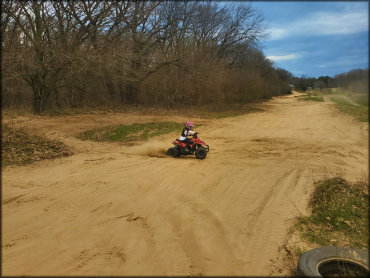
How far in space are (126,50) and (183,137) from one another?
10.1 metres

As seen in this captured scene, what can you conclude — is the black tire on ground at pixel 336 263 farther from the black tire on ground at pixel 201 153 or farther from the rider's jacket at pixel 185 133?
the rider's jacket at pixel 185 133

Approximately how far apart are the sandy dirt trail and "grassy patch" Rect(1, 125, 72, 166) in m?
0.35

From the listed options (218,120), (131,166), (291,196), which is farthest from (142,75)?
(291,196)

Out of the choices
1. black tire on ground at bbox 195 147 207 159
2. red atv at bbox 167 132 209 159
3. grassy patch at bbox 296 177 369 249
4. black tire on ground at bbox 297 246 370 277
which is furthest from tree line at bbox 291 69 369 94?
red atv at bbox 167 132 209 159

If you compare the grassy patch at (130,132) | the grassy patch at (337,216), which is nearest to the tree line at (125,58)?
the grassy patch at (130,132)

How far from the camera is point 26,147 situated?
279 inches

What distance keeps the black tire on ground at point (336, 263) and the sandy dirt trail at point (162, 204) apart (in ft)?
1.44

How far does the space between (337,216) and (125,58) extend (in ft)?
43.7

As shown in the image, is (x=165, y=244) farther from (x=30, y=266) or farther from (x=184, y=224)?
(x=30, y=266)

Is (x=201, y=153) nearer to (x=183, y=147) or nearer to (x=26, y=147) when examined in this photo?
(x=183, y=147)

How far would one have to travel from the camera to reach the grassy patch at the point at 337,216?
440cm

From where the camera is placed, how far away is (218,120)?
12.5m

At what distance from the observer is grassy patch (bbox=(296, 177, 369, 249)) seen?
14.4ft

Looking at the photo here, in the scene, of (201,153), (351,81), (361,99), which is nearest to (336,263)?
(361,99)
